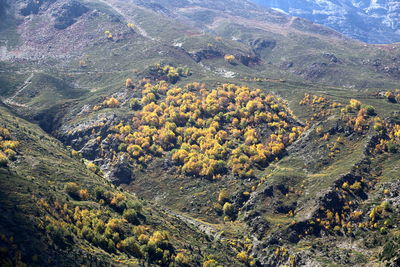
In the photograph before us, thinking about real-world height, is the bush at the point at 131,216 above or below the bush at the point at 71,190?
below

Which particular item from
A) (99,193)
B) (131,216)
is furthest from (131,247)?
(99,193)

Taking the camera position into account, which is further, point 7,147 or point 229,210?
point 229,210

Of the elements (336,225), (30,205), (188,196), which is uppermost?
(30,205)

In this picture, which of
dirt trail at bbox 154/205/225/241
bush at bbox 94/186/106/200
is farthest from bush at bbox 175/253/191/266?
bush at bbox 94/186/106/200

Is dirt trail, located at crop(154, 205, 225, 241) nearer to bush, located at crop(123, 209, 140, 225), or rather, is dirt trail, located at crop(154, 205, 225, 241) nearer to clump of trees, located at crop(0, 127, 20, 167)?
bush, located at crop(123, 209, 140, 225)

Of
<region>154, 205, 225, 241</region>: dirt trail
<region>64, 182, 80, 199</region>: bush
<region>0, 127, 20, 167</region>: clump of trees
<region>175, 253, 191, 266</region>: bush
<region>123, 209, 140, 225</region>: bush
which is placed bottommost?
<region>154, 205, 225, 241</region>: dirt trail

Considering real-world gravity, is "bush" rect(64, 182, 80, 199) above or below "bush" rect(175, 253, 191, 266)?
above

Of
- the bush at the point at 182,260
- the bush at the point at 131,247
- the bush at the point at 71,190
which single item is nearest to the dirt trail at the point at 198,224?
the bush at the point at 182,260

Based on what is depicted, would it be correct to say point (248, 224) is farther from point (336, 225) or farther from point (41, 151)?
point (41, 151)

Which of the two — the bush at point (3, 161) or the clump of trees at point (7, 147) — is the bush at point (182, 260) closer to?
the bush at point (3, 161)

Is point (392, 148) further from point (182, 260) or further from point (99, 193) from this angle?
point (99, 193)

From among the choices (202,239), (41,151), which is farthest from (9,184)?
(202,239)
